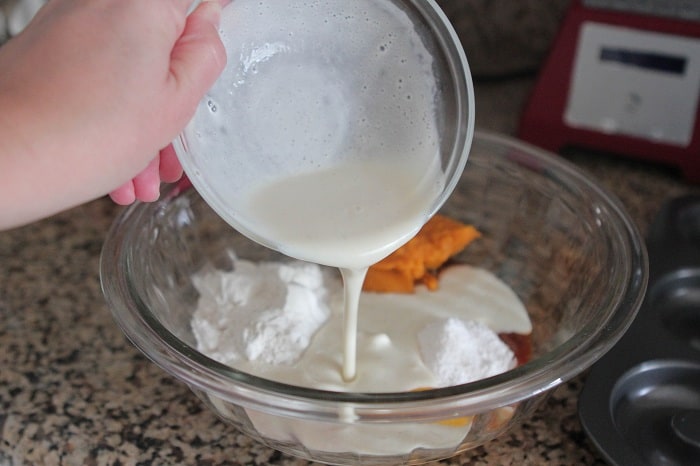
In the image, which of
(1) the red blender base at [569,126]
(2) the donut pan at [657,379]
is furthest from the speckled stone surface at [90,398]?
(1) the red blender base at [569,126]

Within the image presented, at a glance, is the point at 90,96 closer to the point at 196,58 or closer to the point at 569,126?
the point at 196,58

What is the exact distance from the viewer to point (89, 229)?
1.25m

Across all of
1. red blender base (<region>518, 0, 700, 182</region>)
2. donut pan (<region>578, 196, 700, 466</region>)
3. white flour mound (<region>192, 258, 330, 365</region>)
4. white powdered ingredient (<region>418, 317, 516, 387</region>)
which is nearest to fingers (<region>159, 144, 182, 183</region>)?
white flour mound (<region>192, 258, 330, 365</region>)

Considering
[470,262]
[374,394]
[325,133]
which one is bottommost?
[470,262]

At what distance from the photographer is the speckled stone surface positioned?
2.90 ft

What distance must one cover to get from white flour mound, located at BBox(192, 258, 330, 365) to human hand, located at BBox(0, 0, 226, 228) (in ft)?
1.13

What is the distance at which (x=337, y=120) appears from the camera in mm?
878

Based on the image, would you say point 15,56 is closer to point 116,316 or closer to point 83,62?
point 83,62

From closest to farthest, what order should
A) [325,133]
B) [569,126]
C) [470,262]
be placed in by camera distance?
1. [325,133]
2. [470,262]
3. [569,126]

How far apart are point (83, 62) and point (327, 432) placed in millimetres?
421

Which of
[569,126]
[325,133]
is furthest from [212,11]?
[569,126]

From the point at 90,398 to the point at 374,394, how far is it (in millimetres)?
398

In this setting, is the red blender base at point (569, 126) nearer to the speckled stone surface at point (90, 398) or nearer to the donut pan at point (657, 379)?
the donut pan at point (657, 379)

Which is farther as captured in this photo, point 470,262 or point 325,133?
point 470,262
